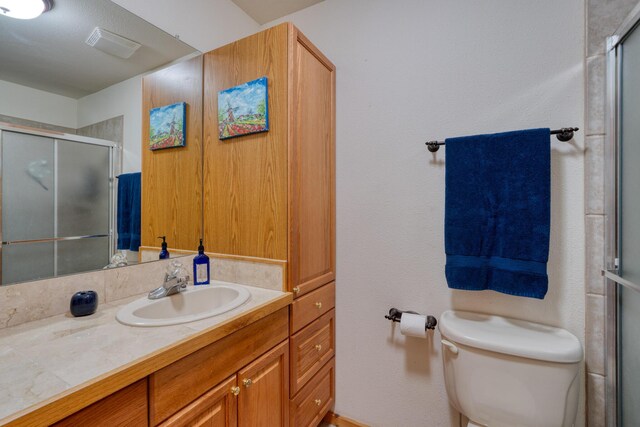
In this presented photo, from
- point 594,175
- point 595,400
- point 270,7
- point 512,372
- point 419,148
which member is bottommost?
point 595,400

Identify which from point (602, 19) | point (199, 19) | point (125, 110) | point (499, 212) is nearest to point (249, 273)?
point (125, 110)

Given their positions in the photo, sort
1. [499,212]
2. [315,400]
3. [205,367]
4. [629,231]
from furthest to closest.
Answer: [315,400] < [499,212] < [629,231] < [205,367]

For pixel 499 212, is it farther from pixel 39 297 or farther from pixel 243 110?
pixel 39 297

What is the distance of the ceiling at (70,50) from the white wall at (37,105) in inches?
0.9

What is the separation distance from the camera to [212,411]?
0.88 meters

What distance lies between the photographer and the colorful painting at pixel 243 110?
1299 mm

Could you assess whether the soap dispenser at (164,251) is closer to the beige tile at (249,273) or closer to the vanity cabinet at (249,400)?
the beige tile at (249,273)

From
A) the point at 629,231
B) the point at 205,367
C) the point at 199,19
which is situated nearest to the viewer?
the point at 205,367

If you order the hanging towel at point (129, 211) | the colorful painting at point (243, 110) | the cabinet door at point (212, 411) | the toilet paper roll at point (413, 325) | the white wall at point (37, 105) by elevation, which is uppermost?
the colorful painting at point (243, 110)

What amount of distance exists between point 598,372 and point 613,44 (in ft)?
4.05

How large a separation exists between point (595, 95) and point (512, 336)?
989 millimetres

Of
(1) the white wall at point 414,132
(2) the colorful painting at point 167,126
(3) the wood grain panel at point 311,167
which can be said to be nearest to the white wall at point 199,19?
(1) the white wall at point 414,132

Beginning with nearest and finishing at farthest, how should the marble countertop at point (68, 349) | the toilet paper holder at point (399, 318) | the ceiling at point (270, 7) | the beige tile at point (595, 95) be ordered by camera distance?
the marble countertop at point (68, 349)
the beige tile at point (595, 95)
the toilet paper holder at point (399, 318)
the ceiling at point (270, 7)

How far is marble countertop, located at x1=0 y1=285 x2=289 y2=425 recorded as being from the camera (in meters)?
0.56
